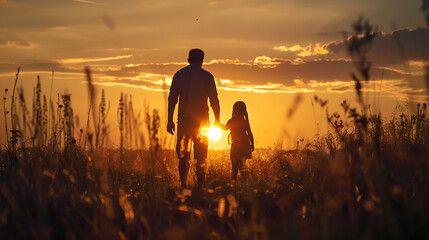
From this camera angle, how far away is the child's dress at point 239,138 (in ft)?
23.3

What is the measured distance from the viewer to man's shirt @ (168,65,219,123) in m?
6.28

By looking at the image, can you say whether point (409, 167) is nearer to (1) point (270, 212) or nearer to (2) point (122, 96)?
(1) point (270, 212)

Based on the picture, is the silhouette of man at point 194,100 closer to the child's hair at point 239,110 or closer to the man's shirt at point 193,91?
the man's shirt at point 193,91

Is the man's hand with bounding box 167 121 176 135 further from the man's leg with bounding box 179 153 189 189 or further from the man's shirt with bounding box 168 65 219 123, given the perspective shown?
Result: the man's leg with bounding box 179 153 189 189

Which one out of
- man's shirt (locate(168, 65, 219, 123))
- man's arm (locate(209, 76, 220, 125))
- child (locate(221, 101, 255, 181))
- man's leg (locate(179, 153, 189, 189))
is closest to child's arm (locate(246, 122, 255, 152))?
child (locate(221, 101, 255, 181))

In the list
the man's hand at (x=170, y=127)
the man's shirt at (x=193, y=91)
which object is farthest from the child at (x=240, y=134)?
the man's hand at (x=170, y=127)

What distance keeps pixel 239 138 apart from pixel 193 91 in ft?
4.70

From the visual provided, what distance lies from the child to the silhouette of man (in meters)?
0.82

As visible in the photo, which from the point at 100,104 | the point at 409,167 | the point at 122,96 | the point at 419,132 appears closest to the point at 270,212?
the point at 409,167

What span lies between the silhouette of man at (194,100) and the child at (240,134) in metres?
0.82

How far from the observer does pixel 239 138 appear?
724 centimetres

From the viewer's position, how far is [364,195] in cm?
359

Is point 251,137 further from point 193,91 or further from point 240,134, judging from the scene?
point 193,91

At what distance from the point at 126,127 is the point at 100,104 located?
0.38 m
